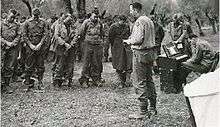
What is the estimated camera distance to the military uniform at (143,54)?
27.4 ft

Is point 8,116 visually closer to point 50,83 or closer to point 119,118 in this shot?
point 119,118

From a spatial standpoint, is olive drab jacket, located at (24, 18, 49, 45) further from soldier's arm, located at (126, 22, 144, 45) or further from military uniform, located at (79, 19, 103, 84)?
soldier's arm, located at (126, 22, 144, 45)

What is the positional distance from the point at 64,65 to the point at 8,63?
1526mm

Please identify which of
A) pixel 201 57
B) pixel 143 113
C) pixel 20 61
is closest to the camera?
pixel 143 113

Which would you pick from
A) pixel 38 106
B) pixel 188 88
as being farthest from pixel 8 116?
pixel 188 88

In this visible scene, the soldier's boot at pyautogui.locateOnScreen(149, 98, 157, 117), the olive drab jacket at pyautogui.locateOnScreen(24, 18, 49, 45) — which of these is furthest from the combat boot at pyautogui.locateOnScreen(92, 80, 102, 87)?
the soldier's boot at pyautogui.locateOnScreen(149, 98, 157, 117)

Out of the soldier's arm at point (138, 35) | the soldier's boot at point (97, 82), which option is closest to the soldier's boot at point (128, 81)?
the soldier's boot at point (97, 82)

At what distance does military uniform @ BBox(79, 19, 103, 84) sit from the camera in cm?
1222

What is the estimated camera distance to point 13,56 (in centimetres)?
1193

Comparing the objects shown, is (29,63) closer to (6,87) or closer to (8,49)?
(8,49)

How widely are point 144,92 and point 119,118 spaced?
76 cm

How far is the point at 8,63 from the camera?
39.2ft

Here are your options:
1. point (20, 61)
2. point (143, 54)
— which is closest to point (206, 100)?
point (143, 54)

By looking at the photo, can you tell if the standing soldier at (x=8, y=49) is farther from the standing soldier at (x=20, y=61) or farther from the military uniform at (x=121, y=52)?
the military uniform at (x=121, y=52)
